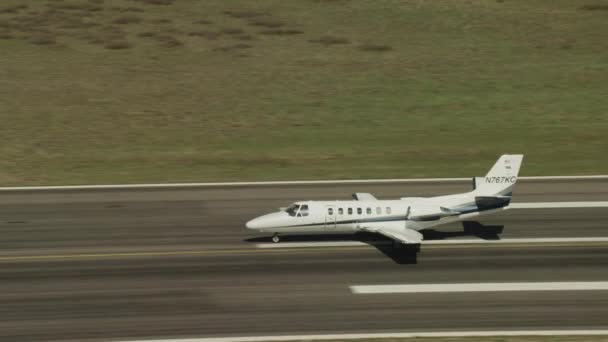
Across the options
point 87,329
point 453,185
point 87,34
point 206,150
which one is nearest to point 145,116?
point 206,150

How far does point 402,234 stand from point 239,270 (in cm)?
609

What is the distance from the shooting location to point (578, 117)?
187 ft

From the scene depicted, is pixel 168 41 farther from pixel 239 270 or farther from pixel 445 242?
pixel 239 270

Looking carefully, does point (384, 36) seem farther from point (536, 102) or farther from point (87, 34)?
point (87, 34)

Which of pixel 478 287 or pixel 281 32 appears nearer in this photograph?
pixel 478 287

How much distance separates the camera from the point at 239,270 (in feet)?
103

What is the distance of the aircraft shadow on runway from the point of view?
33000mm

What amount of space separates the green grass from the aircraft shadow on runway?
9.10 meters

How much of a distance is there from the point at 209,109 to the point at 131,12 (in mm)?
20388

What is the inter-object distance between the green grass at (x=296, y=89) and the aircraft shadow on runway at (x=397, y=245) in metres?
9.10

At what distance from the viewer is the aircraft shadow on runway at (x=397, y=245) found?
3300 cm

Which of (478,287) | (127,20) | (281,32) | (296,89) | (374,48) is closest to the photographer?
(478,287)

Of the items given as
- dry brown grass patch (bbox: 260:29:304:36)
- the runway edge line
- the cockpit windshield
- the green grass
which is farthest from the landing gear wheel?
dry brown grass patch (bbox: 260:29:304:36)

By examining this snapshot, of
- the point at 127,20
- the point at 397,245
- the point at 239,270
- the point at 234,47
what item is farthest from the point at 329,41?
the point at 239,270
